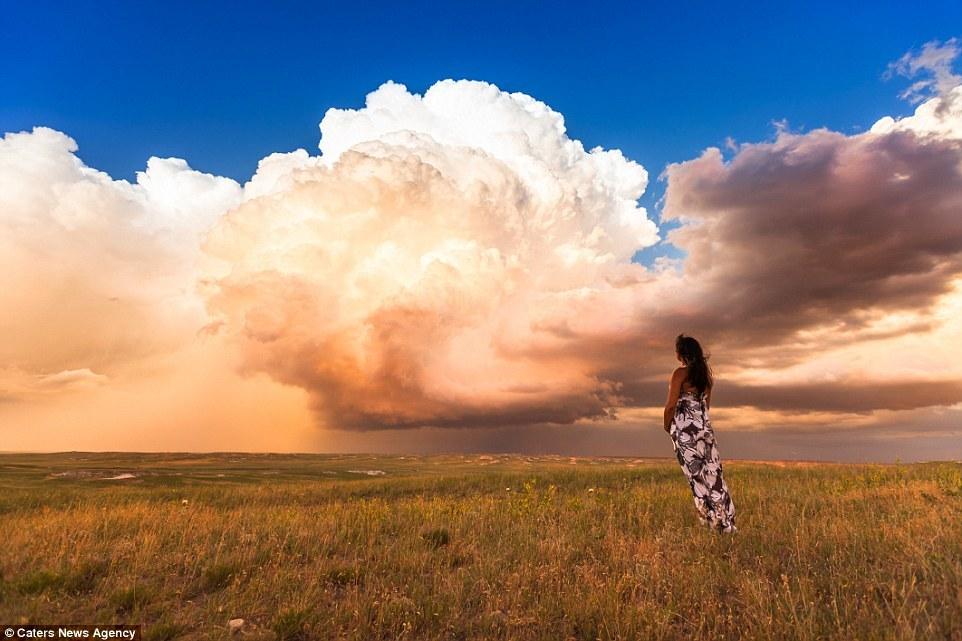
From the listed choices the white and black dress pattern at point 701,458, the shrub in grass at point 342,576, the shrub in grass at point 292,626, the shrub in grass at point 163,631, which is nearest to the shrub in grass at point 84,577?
the shrub in grass at point 163,631

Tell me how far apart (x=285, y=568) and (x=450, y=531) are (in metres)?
2.97

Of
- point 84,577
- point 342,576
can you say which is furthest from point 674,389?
point 84,577

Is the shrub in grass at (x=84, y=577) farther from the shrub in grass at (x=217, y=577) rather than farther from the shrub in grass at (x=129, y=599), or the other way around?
the shrub in grass at (x=217, y=577)

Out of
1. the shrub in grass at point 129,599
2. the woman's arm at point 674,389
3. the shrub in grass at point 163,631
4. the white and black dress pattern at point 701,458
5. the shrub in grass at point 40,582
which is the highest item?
the woman's arm at point 674,389

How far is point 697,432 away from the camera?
9.86 metres

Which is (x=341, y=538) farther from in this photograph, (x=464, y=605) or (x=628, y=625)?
(x=628, y=625)

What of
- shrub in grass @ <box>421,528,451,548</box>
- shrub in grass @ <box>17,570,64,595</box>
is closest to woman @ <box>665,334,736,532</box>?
shrub in grass @ <box>421,528,451,548</box>

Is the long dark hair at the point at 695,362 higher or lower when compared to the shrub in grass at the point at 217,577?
higher

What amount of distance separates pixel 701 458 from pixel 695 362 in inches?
64.0

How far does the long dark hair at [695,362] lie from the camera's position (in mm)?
9633

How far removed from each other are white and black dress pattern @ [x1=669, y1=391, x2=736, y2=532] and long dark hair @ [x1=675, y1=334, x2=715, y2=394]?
26cm

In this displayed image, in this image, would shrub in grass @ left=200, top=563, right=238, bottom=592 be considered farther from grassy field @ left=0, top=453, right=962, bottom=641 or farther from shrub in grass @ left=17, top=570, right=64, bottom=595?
shrub in grass @ left=17, top=570, right=64, bottom=595

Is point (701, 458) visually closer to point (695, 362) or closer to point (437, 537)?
point (695, 362)

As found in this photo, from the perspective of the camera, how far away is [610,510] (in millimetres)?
11836
